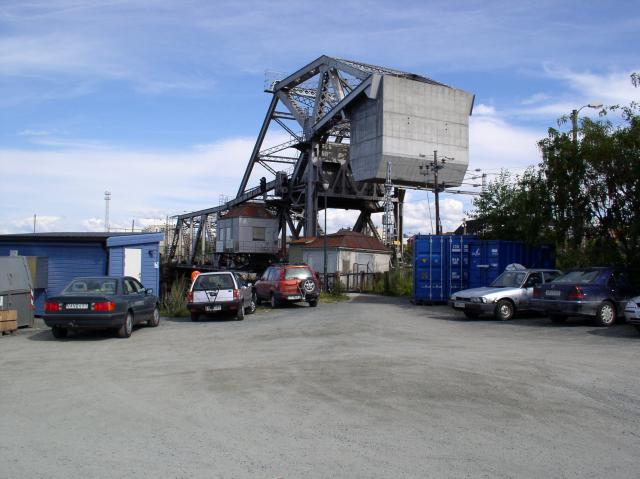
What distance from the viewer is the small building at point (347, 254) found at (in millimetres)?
41753

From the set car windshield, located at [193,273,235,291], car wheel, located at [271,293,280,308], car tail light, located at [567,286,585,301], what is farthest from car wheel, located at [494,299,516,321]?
car wheel, located at [271,293,280,308]

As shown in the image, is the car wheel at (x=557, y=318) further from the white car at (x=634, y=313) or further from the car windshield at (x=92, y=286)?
the car windshield at (x=92, y=286)

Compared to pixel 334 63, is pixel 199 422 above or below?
below

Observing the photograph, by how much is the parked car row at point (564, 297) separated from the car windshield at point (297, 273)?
728cm

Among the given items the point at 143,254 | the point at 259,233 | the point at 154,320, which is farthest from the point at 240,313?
the point at 259,233

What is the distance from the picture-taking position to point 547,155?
77.2 feet

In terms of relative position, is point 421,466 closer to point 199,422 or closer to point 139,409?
point 199,422

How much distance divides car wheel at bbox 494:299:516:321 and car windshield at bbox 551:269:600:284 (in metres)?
1.78

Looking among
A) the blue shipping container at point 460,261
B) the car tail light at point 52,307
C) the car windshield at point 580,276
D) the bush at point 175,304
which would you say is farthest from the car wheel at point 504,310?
the car tail light at point 52,307

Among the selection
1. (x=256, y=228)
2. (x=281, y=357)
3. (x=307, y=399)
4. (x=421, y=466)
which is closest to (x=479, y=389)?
(x=307, y=399)

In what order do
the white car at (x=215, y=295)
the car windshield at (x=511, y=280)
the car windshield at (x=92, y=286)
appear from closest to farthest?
the car windshield at (x=92, y=286) < the white car at (x=215, y=295) < the car windshield at (x=511, y=280)

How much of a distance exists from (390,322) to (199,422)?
1209 centimetres

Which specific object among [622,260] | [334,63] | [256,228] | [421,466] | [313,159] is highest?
[334,63]

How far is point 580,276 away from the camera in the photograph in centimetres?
1777
